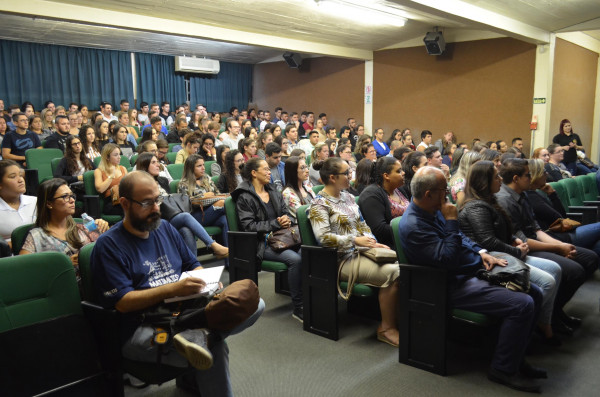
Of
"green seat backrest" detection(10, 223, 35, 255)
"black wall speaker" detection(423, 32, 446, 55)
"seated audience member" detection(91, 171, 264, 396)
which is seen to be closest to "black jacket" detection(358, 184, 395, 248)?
"seated audience member" detection(91, 171, 264, 396)

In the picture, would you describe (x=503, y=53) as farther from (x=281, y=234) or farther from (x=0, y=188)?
(x=0, y=188)

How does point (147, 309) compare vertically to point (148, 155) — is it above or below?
below

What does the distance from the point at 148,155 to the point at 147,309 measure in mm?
2387

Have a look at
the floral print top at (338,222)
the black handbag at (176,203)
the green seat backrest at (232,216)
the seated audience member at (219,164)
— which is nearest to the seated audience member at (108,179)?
the black handbag at (176,203)

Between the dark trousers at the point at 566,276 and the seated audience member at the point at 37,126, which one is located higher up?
the seated audience member at the point at 37,126

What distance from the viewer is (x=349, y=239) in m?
2.88

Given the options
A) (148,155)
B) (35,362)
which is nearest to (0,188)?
(148,155)

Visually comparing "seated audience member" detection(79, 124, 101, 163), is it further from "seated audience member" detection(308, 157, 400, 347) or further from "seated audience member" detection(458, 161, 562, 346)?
"seated audience member" detection(458, 161, 562, 346)

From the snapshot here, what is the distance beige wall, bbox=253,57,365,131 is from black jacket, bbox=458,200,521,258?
869 centimetres

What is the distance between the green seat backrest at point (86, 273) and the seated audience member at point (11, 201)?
1.15 m

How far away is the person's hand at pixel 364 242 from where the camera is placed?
9.45 ft

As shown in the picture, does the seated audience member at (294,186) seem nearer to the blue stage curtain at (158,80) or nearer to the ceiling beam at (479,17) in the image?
the ceiling beam at (479,17)

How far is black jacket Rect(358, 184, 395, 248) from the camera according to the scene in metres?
3.13

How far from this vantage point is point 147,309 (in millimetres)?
1817
